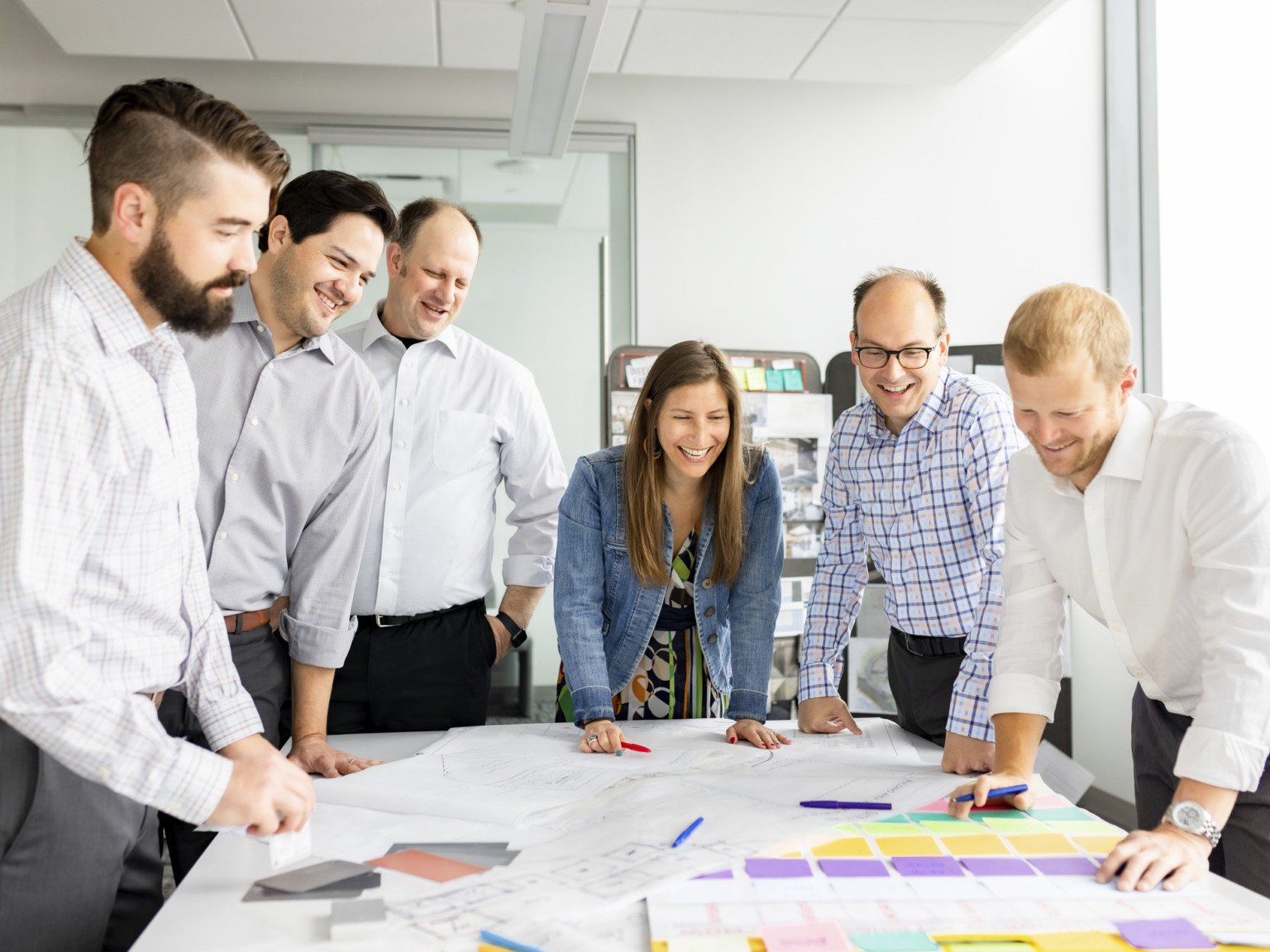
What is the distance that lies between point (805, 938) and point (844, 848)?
0.79ft

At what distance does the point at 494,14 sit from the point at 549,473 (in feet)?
5.38

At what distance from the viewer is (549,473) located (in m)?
2.38

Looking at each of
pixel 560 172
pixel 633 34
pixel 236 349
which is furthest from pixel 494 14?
pixel 236 349

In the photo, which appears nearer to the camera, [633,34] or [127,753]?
[127,753]

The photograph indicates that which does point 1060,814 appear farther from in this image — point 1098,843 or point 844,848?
point 844,848

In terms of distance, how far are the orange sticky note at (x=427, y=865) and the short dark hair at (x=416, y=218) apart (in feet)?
4.77

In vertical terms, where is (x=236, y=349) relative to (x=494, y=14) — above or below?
below

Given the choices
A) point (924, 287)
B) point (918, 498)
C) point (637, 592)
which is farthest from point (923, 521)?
point (637, 592)

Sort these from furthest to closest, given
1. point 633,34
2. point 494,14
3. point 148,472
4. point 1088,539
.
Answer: point 633,34, point 494,14, point 1088,539, point 148,472

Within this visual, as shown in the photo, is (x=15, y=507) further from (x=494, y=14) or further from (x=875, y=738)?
(x=494, y=14)

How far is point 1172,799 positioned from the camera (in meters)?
1.37

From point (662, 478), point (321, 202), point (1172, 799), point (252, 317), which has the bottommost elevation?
point (1172, 799)

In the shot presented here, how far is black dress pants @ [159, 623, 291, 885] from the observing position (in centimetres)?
149

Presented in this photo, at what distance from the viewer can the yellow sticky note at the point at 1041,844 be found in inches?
43.4
